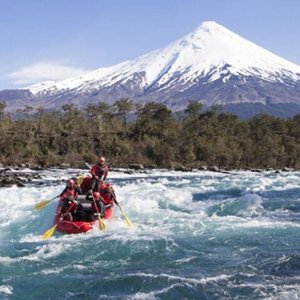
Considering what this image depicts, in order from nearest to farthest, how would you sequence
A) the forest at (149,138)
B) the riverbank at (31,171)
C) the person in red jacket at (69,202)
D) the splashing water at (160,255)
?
the splashing water at (160,255)
the person in red jacket at (69,202)
the riverbank at (31,171)
the forest at (149,138)

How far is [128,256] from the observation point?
11.5 meters

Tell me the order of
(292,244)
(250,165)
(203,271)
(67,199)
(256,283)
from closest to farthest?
(256,283)
(203,271)
(292,244)
(67,199)
(250,165)

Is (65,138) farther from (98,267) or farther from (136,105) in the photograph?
(98,267)

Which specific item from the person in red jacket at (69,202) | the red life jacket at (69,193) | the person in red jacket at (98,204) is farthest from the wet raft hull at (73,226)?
the red life jacket at (69,193)

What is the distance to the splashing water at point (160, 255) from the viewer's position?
9.19 meters

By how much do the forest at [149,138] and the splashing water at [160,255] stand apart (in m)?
31.2

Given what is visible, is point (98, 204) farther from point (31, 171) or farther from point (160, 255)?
point (31, 171)

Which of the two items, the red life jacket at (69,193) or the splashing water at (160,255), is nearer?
the splashing water at (160,255)

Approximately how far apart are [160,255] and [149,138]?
4372 centimetres

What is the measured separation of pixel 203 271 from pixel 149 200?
897 cm

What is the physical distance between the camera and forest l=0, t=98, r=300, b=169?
50.9 meters

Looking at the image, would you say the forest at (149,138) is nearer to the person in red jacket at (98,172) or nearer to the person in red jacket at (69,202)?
the person in red jacket at (98,172)

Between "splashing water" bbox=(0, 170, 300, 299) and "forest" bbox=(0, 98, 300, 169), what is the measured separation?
31245 mm

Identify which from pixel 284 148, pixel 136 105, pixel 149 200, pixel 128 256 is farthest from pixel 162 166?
pixel 128 256
